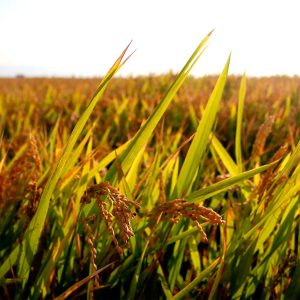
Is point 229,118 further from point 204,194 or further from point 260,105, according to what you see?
point 204,194

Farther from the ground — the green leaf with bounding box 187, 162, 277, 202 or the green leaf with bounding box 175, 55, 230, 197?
the green leaf with bounding box 175, 55, 230, 197

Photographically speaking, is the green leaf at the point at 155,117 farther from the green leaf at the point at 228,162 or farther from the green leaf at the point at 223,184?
the green leaf at the point at 228,162

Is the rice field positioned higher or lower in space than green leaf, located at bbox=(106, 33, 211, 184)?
lower

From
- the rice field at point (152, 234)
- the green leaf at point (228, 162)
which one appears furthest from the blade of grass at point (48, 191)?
the green leaf at point (228, 162)

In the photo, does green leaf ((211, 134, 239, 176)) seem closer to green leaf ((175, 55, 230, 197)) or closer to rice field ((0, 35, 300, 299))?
rice field ((0, 35, 300, 299))

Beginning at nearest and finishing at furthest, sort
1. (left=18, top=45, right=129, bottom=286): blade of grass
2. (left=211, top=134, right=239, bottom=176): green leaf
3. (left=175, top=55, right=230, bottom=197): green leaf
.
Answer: (left=18, top=45, right=129, bottom=286): blade of grass → (left=175, top=55, right=230, bottom=197): green leaf → (left=211, top=134, right=239, bottom=176): green leaf

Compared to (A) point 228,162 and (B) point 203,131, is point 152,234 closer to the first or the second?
(B) point 203,131

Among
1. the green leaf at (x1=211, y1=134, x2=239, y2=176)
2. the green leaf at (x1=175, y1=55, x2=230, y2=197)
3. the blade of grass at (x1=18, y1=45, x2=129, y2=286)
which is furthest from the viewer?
the green leaf at (x1=211, y1=134, x2=239, y2=176)

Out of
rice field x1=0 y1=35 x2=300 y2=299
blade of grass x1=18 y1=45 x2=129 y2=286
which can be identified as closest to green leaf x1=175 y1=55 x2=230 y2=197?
rice field x1=0 y1=35 x2=300 y2=299

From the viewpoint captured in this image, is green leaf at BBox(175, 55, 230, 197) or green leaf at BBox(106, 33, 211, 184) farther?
green leaf at BBox(175, 55, 230, 197)

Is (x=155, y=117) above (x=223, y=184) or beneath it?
above

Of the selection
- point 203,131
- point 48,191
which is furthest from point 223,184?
point 48,191

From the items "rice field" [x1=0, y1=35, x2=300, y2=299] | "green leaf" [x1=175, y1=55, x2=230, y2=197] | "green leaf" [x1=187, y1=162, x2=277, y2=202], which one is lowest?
"rice field" [x1=0, y1=35, x2=300, y2=299]

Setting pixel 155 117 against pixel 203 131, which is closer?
pixel 155 117
